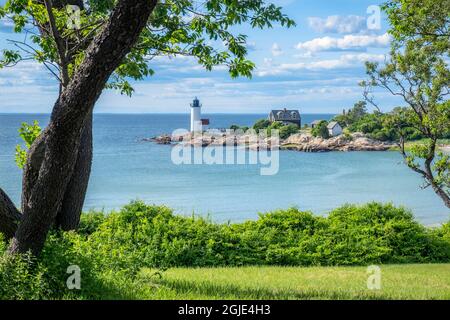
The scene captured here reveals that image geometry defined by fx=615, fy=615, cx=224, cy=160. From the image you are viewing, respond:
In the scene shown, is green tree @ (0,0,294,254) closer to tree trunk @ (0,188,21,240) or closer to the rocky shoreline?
tree trunk @ (0,188,21,240)

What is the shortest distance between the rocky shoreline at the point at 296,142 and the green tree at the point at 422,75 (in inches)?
1837

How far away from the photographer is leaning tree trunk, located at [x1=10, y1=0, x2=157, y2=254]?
5.96 m

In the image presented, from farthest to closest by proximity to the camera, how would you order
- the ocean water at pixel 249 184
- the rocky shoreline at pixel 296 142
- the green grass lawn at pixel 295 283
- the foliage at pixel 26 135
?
1. the rocky shoreline at pixel 296 142
2. the ocean water at pixel 249 184
3. the foliage at pixel 26 135
4. the green grass lawn at pixel 295 283

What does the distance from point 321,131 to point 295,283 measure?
60447 millimetres

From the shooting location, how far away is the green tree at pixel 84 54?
20.0ft

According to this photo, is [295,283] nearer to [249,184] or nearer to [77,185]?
[77,185]

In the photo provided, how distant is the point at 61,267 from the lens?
265 inches

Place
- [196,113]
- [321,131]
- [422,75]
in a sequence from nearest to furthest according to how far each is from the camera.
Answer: [422,75] → [196,113] → [321,131]

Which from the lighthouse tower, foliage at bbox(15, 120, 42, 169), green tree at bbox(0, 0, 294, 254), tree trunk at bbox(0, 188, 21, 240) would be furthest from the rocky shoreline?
tree trunk at bbox(0, 188, 21, 240)

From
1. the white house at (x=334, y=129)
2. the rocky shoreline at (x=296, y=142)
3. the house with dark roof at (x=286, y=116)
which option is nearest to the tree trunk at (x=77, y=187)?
the rocky shoreline at (x=296, y=142)

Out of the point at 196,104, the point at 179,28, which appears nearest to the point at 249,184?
the point at 196,104

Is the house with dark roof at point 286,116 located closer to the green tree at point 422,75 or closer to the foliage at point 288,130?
the foliage at point 288,130

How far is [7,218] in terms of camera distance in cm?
770

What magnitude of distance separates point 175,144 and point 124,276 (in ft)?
238
